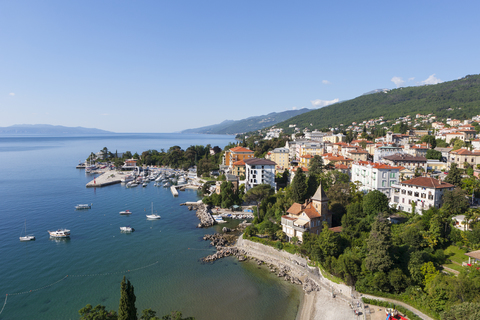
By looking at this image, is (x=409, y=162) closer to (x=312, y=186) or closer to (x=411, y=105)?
(x=312, y=186)

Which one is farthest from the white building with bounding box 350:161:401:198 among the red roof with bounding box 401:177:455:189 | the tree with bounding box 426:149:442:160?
the tree with bounding box 426:149:442:160

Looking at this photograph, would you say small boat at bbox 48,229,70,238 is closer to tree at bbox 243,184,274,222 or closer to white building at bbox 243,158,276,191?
tree at bbox 243,184,274,222

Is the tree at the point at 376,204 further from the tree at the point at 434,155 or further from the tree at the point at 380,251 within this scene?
the tree at the point at 434,155

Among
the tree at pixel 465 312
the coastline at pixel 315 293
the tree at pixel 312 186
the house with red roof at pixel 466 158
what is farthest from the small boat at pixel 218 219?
the house with red roof at pixel 466 158

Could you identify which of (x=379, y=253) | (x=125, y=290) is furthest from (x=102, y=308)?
(x=379, y=253)

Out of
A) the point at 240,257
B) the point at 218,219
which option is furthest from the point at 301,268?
the point at 218,219
